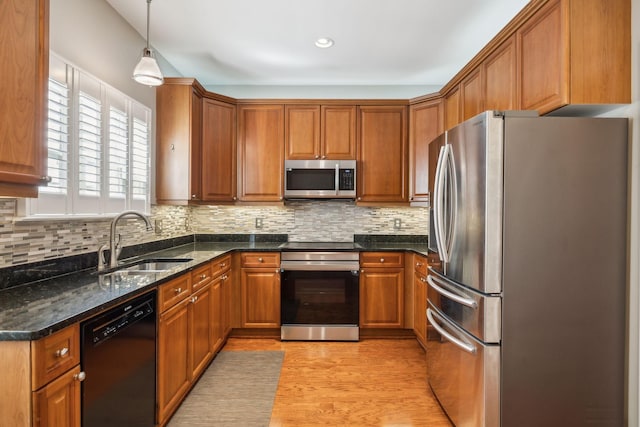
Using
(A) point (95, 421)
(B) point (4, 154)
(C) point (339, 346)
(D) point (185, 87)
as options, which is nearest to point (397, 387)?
(C) point (339, 346)

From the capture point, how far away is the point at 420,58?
3203 millimetres

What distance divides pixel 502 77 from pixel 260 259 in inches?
101

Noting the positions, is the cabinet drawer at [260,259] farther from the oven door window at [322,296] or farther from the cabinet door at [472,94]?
the cabinet door at [472,94]

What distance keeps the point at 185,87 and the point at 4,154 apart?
215 cm

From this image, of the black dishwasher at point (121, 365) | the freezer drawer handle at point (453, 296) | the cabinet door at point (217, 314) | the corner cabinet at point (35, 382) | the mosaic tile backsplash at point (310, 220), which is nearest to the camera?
the corner cabinet at point (35, 382)

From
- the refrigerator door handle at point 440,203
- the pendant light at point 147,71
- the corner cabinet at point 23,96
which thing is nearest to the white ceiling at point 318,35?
the pendant light at point 147,71

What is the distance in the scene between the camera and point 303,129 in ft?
11.9

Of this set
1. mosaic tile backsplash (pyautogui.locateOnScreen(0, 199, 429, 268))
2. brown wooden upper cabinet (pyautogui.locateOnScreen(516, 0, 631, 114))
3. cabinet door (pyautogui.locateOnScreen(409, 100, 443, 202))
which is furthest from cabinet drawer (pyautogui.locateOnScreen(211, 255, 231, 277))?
brown wooden upper cabinet (pyautogui.locateOnScreen(516, 0, 631, 114))

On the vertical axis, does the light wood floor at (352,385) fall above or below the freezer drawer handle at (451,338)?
below

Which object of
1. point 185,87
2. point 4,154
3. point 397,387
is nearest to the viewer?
point 4,154

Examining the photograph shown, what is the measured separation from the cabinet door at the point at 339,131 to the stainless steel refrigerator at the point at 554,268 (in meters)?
2.06

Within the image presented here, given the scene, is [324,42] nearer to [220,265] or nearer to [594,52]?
[594,52]

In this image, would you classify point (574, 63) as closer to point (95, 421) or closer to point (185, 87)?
point (95, 421)

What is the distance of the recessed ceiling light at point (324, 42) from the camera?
282 cm
